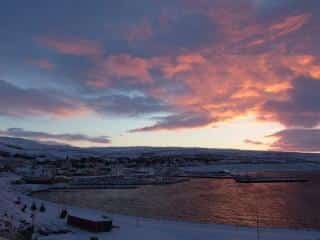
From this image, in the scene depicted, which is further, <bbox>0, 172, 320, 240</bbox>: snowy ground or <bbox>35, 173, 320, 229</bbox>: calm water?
<bbox>35, 173, 320, 229</bbox>: calm water

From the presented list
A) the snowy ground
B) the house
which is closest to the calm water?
the snowy ground

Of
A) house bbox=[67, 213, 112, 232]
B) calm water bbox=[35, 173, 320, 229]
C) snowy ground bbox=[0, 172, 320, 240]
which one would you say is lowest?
calm water bbox=[35, 173, 320, 229]

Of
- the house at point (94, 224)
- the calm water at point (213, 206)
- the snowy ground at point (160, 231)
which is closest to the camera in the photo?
the snowy ground at point (160, 231)

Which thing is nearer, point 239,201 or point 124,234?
point 124,234

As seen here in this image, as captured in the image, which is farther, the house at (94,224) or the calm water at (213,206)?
the calm water at (213,206)

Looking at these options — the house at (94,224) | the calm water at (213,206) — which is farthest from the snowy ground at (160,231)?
the calm water at (213,206)

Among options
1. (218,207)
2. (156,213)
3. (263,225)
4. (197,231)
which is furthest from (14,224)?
(218,207)

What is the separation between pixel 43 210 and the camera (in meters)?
34.1

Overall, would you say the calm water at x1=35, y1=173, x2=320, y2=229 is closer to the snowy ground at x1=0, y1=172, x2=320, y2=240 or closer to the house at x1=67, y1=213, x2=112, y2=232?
the snowy ground at x1=0, y1=172, x2=320, y2=240

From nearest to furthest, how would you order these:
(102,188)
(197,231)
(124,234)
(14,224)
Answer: (14,224) < (124,234) < (197,231) < (102,188)

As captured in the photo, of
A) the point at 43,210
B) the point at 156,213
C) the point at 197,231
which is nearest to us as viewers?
the point at 197,231

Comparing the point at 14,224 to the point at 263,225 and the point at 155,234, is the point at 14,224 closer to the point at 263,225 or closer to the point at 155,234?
the point at 155,234

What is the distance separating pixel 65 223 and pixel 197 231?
31.6 ft

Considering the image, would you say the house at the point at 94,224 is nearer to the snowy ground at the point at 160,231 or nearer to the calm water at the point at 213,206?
the snowy ground at the point at 160,231
